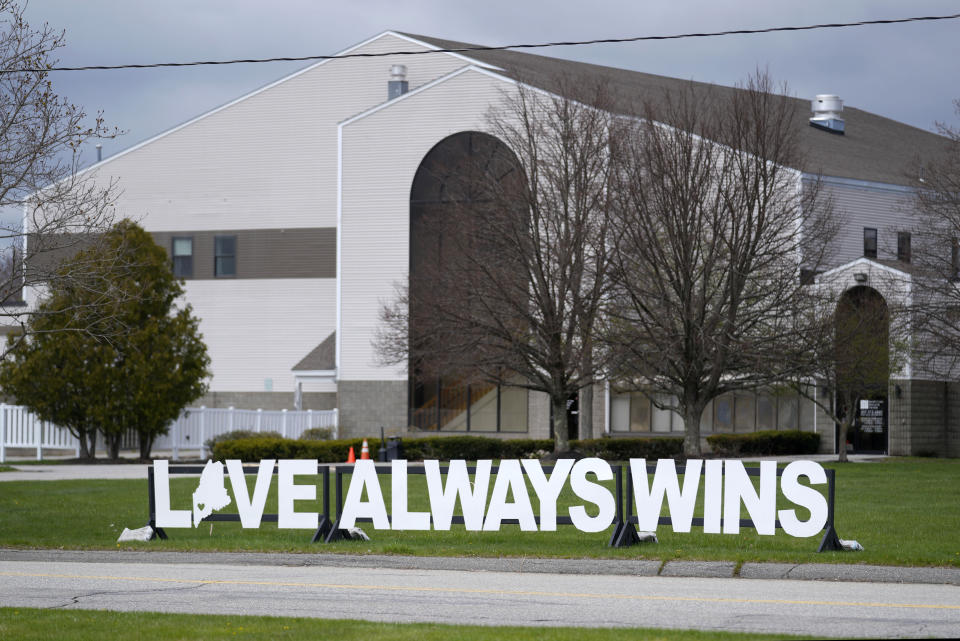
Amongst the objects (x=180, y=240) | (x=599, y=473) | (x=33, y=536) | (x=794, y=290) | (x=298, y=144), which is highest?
(x=298, y=144)

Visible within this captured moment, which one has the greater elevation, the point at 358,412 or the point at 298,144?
the point at 298,144

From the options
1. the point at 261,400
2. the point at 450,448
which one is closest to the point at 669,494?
the point at 450,448

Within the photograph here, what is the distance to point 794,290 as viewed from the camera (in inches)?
1230

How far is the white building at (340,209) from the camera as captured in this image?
144 ft

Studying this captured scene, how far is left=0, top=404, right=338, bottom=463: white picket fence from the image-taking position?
125 ft

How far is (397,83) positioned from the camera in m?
49.2

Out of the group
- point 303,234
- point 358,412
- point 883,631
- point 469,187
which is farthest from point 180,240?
point 883,631

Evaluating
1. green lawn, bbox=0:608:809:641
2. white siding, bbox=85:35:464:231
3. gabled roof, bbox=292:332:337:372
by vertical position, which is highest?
white siding, bbox=85:35:464:231

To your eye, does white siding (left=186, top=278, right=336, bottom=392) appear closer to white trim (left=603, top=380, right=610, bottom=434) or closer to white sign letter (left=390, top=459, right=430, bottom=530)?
white trim (left=603, top=380, right=610, bottom=434)

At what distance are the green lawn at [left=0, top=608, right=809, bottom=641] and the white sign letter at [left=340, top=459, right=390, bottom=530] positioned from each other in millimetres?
5366

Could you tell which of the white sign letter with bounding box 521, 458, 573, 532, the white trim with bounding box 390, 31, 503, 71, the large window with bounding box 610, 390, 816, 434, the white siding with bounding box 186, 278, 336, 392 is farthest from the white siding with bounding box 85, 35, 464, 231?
the white sign letter with bounding box 521, 458, 573, 532

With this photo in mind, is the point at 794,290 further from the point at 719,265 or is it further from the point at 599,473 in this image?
the point at 599,473

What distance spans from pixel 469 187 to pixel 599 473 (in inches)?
971

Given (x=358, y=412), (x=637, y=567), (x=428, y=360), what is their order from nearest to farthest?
1. (x=637, y=567)
2. (x=428, y=360)
3. (x=358, y=412)
